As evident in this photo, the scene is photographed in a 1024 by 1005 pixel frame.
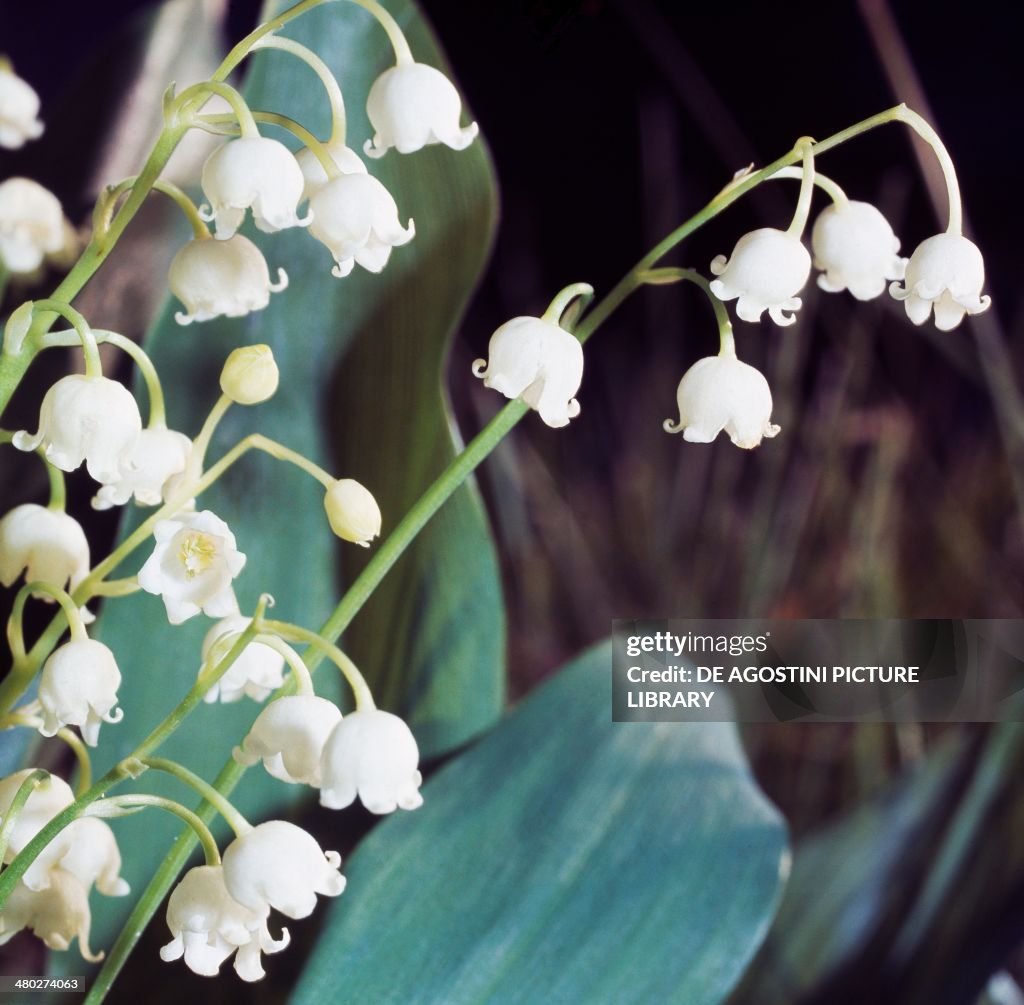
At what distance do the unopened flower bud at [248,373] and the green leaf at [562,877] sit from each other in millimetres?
279

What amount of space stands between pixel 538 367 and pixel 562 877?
0.33 m

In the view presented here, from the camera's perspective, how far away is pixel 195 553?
438 mm

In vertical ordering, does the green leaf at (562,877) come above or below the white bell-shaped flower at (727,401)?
below

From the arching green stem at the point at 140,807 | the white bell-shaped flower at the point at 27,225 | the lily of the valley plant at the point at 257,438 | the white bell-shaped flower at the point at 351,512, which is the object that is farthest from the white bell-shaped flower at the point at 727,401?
the white bell-shaped flower at the point at 27,225

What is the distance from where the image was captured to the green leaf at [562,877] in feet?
1.91

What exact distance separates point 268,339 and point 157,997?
419 mm

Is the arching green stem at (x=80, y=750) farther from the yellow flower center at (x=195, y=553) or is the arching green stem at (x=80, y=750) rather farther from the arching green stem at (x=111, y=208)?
the arching green stem at (x=111, y=208)

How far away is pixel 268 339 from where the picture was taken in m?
0.68

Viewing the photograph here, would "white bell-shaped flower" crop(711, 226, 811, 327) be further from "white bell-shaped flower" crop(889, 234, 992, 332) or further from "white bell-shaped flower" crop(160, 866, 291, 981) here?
"white bell-shaped flower" crop(160, 866, 291, 981)

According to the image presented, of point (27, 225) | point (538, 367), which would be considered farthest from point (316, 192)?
point (27, 225)

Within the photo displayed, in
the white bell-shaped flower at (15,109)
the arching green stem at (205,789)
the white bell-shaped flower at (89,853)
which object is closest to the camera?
the arching green stem at (205,789)

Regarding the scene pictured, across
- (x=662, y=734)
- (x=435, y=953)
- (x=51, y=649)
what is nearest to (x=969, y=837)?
(x=662, y=734)

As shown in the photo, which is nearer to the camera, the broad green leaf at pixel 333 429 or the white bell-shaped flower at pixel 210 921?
the white bell-shaped flower at pixel 210 921

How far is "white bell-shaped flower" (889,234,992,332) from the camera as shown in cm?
44
